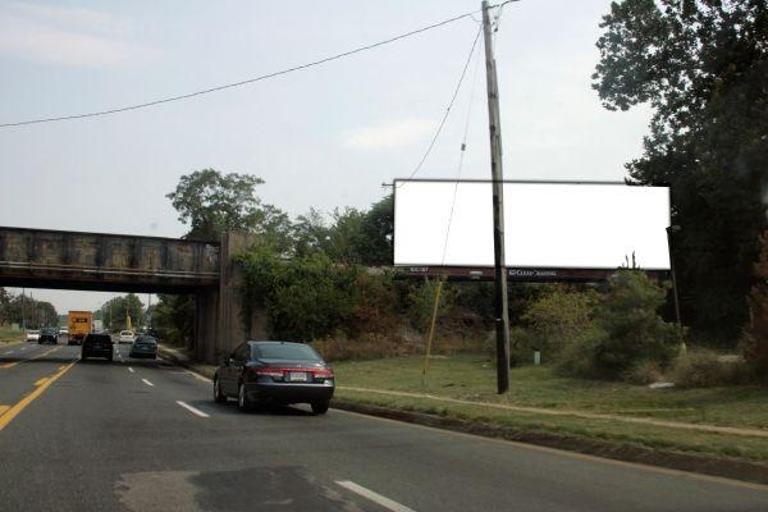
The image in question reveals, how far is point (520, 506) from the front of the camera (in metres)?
7.07

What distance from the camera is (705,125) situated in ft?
101

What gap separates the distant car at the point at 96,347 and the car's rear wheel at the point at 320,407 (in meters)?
30.6

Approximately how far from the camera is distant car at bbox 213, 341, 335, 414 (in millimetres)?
15203

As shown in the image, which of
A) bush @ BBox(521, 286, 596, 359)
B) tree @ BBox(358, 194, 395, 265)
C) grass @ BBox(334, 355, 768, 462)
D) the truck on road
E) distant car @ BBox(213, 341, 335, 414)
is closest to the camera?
grass @ BBox(334, 355, 768, 462)

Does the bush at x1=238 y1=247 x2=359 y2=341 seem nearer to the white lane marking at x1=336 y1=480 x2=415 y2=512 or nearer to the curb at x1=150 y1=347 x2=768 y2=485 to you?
the curb at x1=150 y1=347 x2=768 y2=485

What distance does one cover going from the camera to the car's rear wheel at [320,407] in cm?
1571

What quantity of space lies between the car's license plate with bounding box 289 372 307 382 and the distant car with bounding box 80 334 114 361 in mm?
31118

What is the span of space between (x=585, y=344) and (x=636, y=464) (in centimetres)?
1366

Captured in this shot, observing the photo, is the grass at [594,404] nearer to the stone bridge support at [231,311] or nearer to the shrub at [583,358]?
the shrub at [583,358]

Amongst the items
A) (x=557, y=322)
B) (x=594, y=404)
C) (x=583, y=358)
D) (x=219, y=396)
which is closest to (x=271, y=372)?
(x=219, y=396)

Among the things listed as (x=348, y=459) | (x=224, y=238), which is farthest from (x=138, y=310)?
(x=348, y=459)

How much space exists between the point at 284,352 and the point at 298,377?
3.50 feet

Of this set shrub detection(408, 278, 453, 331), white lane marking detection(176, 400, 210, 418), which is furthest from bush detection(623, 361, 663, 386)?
shrub detection(408, 278, 453, 331)

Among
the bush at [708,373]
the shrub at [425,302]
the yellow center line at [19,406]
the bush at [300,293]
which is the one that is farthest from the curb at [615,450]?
the bush at [300,293]
